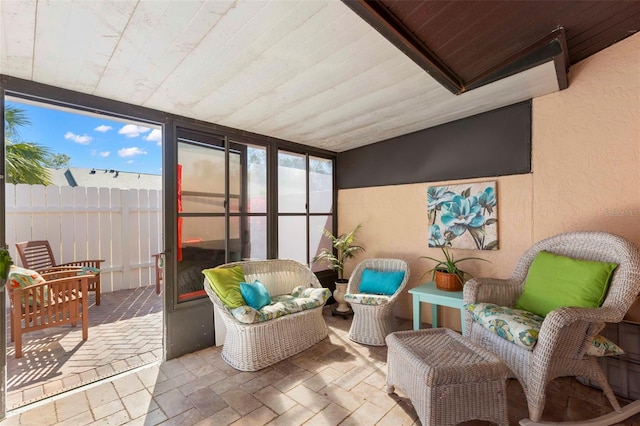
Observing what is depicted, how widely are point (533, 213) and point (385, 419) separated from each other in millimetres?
2286

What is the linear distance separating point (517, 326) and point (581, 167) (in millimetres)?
1551

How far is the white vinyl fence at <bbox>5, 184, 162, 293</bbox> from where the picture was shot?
424 cm

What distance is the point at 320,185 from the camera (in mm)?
4418

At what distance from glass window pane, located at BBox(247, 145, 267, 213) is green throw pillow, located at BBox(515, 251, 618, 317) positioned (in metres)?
2.92

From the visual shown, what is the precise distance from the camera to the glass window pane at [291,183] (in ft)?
12.7

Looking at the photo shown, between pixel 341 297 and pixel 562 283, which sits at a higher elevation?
pixel 562 283

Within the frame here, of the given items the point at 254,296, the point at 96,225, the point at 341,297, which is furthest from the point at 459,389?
the point at 96,225

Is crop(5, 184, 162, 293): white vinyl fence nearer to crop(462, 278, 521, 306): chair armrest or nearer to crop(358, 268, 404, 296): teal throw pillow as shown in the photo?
crop(358, 268, 404, 296): teal throw pillow

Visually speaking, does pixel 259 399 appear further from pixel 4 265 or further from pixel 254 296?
pixel 4 265

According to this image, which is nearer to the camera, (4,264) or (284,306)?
(4,264)

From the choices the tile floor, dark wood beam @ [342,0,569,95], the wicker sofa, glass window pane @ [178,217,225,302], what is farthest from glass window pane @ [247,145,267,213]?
dark wood beam @ [342,0,569,95]

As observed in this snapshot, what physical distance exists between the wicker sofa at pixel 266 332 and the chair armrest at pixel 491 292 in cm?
149

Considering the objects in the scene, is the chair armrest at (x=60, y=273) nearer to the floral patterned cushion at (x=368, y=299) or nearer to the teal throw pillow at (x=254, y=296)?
the teal throw pillow at (x=254, y=296)

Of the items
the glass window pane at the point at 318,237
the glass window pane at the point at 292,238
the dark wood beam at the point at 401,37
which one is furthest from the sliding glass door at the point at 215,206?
the dark wood beam at the point at 401,37
